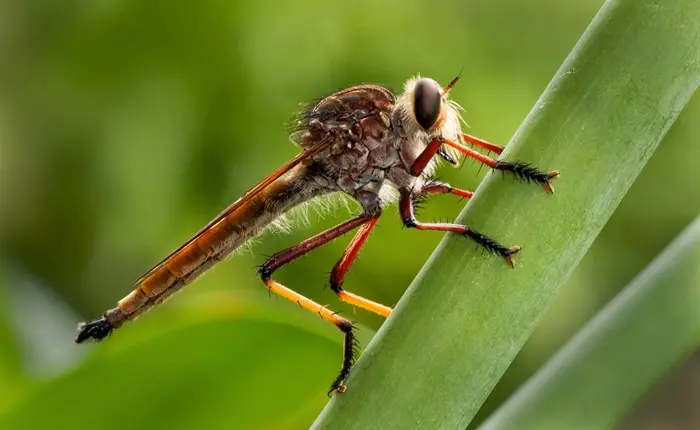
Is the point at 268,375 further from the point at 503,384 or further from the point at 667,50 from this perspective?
the point at 503,384

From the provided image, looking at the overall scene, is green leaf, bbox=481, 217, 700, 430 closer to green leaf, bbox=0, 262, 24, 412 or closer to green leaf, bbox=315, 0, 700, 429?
green leaf, bbox=315, 0, 700, 429

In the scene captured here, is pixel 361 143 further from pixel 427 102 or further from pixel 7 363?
pixel 7 363

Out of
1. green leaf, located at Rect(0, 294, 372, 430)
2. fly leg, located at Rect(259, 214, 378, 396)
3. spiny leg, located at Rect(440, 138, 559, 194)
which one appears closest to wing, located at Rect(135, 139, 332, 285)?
fly leg, located at Rect(259, 214, 378, 396)

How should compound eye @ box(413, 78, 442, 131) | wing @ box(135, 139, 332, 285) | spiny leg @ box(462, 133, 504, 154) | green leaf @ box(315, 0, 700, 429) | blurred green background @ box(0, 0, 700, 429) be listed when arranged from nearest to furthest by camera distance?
green leaf @ box(315, 0, 700, 429)
spiny leg @ box(462, 133, 504, 154)
compound eye @ box(413, 78, 442, 131)
wing @ box(135, 139, 332, 285)
blurred green background @ box(0, 0, 700, 429)

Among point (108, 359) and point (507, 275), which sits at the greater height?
point (507, 275)

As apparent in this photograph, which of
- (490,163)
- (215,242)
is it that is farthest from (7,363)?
(490,163)

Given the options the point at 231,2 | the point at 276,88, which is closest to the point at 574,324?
the point at 276,88
